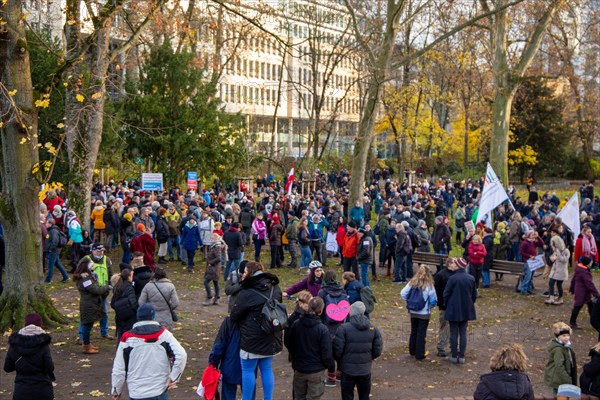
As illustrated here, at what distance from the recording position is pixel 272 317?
7840 mm

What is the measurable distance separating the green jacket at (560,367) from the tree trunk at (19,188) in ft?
28.1

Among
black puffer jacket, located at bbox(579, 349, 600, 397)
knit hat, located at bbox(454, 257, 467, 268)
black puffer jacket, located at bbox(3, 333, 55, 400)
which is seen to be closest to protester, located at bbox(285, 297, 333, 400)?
black puffer jacket, located at bbox(3, 333, 55, 400)

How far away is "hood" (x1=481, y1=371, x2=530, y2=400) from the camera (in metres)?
6.42

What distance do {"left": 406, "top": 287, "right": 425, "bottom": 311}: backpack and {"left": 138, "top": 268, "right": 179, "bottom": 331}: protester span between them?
3.58 m

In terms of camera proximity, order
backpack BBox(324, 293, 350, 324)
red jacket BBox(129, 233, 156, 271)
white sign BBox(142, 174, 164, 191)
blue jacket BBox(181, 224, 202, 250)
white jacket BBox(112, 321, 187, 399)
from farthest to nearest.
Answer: white sign BBox(142, 174, 164, 191)
blue jacket BBox(181, 224, 202, 250)
red jacket BBox(129, 233, 156, 271)
backpack BBox(324, 293, 350, 324)
white jacket BBox(112, 321, 187, 399)

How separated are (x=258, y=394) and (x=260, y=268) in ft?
7.83

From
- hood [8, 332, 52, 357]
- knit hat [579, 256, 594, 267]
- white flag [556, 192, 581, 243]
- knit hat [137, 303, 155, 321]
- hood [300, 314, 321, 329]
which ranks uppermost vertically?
white flag [556, 192, 581, 243]

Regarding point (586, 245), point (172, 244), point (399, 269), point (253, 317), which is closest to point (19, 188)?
point (253, 317)

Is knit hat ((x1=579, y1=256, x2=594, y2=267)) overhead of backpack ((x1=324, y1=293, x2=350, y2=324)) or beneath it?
overhead

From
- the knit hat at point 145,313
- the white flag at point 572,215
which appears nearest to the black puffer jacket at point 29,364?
the knit hat at point 145,313

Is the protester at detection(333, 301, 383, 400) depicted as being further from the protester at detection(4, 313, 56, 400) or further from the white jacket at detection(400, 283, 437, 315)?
the protester at detection(4, 313, 56, 400)

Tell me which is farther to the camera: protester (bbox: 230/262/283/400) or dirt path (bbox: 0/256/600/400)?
dirt path (bbox: 0/256/600/400)

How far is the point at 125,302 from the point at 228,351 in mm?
2798

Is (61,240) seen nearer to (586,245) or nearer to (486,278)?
(486,278)
